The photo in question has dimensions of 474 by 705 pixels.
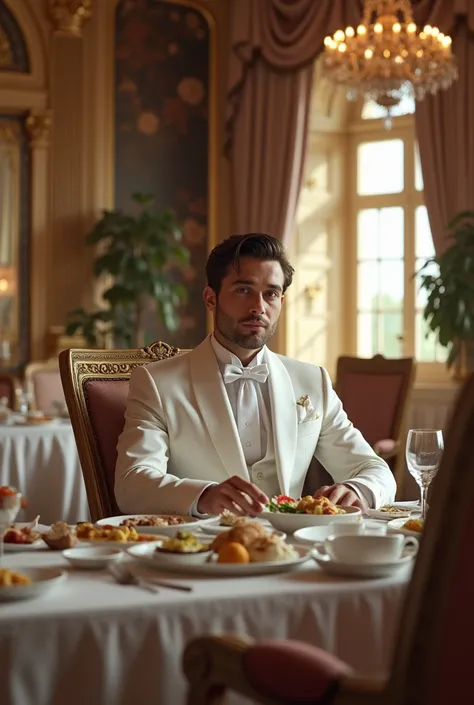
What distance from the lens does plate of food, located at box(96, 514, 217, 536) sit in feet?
6.89

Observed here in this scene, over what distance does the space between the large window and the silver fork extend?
6.56 m

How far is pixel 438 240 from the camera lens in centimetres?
732

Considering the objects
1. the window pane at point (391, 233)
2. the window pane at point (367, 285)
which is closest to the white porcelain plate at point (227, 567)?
the window pane at point (391, 233)

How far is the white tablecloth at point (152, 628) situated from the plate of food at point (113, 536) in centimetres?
25

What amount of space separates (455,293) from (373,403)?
1374 mm

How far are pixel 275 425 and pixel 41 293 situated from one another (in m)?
5.57

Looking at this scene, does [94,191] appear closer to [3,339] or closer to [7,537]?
[3,339]

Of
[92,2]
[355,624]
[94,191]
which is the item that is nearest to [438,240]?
[94,191]

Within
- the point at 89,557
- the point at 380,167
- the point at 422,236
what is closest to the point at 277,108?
the point at 380,167

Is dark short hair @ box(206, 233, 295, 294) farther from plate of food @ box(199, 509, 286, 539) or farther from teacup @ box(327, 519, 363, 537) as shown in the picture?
teacup @ box(327, 519, 363, 537)

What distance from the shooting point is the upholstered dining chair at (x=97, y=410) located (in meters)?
2.81

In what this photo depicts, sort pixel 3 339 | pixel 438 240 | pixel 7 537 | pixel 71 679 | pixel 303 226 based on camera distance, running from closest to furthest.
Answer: pixel 71 679 < pixel 7 537 < pixel 438 240 < pixel 3 339 < pixel 303 226

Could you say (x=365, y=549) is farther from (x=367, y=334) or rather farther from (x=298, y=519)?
(x=367, y=334)

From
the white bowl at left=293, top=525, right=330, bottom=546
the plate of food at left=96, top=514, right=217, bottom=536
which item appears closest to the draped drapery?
the plate of food at left=96, top=514, right=217, bottom=536
